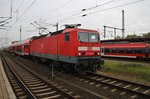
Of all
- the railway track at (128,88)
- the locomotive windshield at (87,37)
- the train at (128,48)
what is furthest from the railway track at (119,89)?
the train at (128,48)

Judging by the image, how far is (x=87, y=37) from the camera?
1550 cm

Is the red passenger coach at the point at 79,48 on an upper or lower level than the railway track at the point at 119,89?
upper

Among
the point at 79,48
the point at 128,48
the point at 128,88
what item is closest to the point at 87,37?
the point at 79,48

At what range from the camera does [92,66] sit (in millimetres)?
15906

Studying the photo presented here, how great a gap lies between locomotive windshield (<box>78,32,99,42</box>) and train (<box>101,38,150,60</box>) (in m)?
16.1

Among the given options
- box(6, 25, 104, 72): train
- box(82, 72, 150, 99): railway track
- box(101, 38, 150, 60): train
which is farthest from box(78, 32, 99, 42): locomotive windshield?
box(101, 38, 150, 60): train

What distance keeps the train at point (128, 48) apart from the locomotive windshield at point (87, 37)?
1606cm

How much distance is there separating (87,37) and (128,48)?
63.9 feet

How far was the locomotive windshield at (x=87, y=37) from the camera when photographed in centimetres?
1514

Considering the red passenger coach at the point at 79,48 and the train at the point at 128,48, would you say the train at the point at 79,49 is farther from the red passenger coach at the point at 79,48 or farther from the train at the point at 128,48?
the train at the point at 128,48

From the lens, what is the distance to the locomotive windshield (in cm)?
1514

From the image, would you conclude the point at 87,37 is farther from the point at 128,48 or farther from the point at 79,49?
the point at 128,48

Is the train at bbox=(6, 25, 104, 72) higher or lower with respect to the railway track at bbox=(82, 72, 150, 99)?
higher

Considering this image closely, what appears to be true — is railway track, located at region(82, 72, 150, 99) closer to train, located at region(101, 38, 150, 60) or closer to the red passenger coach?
the red passenger coach
